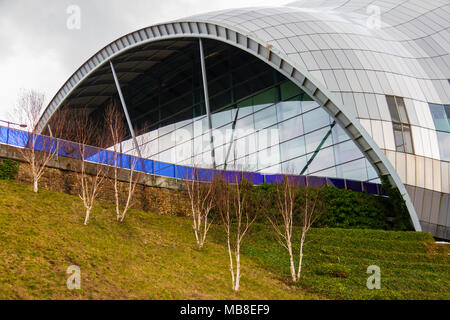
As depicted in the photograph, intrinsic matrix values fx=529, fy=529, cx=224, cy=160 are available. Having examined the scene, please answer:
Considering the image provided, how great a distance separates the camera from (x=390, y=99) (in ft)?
96.0

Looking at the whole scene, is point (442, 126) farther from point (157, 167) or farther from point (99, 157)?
point (99, 157)

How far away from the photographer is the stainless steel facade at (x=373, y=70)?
91.9 ft

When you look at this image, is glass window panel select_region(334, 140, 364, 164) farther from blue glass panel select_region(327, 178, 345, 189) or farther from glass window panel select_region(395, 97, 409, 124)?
glass window panel select_region(395, 97, 409, 124)

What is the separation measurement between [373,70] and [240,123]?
1083 centimetres

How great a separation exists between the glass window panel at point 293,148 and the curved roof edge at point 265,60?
4.33 meters

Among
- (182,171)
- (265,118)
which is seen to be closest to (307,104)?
(265,118)

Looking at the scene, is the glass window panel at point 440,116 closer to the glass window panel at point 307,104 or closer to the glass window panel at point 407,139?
the glass window panel at point 407,139

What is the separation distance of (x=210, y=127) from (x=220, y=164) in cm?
352

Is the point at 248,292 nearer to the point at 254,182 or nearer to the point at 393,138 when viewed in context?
the point at 254,182

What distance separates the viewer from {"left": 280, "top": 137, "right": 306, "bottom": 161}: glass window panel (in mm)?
33062

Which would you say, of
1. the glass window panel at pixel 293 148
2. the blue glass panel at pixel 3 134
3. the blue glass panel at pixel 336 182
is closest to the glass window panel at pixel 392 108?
the blue glass panel at pixel 336 182

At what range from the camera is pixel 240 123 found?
37656 millimetres

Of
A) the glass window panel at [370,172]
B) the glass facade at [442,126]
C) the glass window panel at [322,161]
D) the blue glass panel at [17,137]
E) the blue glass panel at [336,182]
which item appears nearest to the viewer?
the blue glass panel at [17,137]
